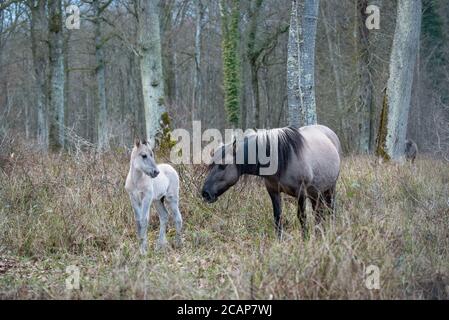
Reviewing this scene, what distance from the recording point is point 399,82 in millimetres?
12414

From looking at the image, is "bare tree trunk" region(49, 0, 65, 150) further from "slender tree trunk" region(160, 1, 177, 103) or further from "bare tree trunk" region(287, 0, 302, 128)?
"bare tree trunk" region(287, 0, 302, 128)

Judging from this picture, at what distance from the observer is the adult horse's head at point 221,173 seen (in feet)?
21.6

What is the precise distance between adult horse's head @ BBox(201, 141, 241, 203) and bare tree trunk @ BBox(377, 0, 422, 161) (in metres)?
6.99

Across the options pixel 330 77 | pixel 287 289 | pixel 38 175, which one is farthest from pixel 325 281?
pixel 330 77

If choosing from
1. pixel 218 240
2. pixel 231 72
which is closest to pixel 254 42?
pixel 231 72

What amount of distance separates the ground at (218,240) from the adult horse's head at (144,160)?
1.02 metres

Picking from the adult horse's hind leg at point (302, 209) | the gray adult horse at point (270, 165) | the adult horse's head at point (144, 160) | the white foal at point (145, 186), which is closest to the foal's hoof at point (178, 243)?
the white foal at point (145, 186)

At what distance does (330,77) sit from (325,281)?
21.1m

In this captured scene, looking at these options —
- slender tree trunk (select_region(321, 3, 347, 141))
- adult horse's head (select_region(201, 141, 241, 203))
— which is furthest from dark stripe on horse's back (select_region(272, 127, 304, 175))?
slender tree trunk (select_region(321, 3, 347, 141))

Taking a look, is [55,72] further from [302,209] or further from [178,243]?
[302,209]

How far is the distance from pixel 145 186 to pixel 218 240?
4.36ft
